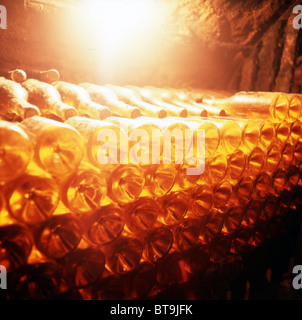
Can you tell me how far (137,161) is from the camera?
1.03 metres

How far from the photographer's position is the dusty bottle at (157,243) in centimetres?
122

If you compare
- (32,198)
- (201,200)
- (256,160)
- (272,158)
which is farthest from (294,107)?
(32,198)

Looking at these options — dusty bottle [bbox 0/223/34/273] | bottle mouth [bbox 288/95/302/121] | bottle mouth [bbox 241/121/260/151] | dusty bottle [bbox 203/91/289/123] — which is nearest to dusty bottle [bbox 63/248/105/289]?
dusty bottle [bbox 0/223/34/273]

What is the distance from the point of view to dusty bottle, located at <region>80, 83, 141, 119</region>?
164cm

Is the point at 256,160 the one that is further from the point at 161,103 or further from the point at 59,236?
the point at 59,236

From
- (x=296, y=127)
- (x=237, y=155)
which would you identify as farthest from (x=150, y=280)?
(x=296, y=127)

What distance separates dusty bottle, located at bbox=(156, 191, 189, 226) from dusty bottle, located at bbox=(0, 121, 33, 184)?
2.26 feet

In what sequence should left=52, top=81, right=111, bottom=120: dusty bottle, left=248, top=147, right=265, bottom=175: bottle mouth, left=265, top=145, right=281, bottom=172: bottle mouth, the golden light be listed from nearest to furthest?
left=52, top=81, right=111, bottom=120: dusty bottle → left=248, top=147, right=265, bottom=175: bottle mouth → left=265, top=145, right=281, bottom=172: bottle mouth → the golden light

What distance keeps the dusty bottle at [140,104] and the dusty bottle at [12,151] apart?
1200mm

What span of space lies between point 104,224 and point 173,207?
1.30 ft

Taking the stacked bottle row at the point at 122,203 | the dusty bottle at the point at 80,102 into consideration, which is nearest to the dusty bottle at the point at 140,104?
the dusty bottle at the point at 80,102

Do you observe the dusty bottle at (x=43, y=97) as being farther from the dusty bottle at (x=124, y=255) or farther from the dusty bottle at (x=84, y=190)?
the dusty bottle at (x=124, y=255)

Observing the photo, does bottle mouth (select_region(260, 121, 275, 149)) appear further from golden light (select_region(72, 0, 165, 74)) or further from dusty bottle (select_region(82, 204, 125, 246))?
golden light (select_region(72, 0, 165, 74))

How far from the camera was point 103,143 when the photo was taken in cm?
95
